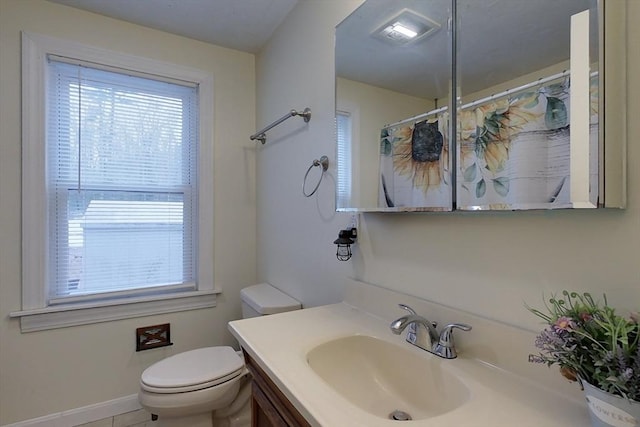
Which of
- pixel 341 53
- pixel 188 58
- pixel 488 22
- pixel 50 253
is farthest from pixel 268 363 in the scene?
pixel 188 58

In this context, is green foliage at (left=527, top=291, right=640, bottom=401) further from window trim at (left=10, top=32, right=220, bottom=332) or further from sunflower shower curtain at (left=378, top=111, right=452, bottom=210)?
window trim at (left=10, top=32, right=220, bottom=332)

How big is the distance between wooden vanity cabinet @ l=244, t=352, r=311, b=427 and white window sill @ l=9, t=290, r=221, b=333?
119cm

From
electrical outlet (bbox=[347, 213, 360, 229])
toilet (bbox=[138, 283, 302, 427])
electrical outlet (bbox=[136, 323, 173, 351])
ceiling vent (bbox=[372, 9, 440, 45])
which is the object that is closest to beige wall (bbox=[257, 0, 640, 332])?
electrical outlet (bbox=[347, 213, 360, 229])

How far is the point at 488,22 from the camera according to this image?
0.86m

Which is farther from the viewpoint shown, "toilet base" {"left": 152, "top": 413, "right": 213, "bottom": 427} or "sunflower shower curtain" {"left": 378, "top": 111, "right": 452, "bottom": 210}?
"toilet base" {"left": 152, "top": 413, "right": 213, "bottom": 427}

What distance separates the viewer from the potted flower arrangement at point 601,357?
0.48 m

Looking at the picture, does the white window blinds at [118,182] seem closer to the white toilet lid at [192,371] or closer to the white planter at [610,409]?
the white toilet lid at [192,371]

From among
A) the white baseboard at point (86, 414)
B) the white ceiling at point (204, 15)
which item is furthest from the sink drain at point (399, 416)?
the white ceiling at point (204, 15)

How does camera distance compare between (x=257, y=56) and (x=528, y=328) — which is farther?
(x=257, y=56)

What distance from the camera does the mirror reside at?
0.67m

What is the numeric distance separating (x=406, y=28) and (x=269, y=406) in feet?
4.09

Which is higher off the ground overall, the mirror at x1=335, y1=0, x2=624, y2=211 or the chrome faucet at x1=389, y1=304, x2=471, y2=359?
the mirror at x1=335, y1=0, x2=624, y2=211

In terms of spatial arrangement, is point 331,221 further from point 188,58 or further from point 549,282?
point 188,58

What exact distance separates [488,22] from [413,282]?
77 cm
